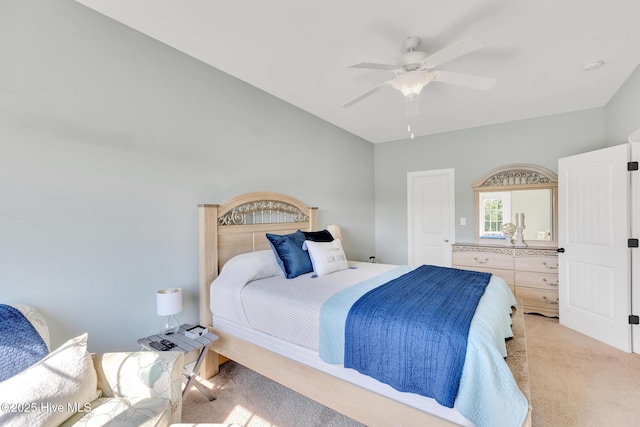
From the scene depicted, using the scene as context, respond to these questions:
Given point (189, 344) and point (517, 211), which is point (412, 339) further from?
point (517, 211)

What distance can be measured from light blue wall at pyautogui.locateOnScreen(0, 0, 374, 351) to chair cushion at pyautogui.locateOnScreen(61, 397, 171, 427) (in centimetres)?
75

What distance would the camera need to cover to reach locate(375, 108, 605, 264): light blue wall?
3812mm

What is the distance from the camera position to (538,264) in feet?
12.3

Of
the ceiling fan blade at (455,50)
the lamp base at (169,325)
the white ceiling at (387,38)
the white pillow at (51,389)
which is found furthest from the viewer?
the lamp base at (169,325)

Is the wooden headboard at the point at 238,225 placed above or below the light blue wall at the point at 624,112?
below

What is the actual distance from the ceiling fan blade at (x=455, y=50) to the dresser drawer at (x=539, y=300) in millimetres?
3397

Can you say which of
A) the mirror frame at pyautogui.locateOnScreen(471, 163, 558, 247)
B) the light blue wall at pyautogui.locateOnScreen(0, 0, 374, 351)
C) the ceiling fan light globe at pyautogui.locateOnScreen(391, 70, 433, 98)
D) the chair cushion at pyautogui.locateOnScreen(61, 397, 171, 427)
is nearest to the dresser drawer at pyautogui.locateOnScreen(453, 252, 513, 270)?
the mirror frame at pyautogui.locateOnScreen(471, 163, 558, 247)

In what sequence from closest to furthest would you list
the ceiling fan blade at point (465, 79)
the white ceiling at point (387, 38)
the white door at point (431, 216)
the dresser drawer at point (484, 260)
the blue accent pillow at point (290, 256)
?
the white ceiling at point (387, 38) < the ceiling fan blade at point (465, 79) < the blue accent pillow at point (290, 256) < the dresser drawer at point (484, 260) < the white door at point (431, 216)

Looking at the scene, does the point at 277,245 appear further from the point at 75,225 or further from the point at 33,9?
the point at 33,9

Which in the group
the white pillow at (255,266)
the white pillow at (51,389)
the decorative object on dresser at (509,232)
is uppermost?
the decorative object on dresser at (509,232)

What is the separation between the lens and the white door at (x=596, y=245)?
2.83 m

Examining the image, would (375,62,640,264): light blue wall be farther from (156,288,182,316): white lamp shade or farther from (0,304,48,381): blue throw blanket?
(0,304,48,381): blue throw blanket

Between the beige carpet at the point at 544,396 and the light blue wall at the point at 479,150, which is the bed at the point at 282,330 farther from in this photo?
the light blue wall at the point at 479,150

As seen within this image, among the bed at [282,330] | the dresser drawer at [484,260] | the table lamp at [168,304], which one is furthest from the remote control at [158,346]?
the dresser drawer at [484,260]
